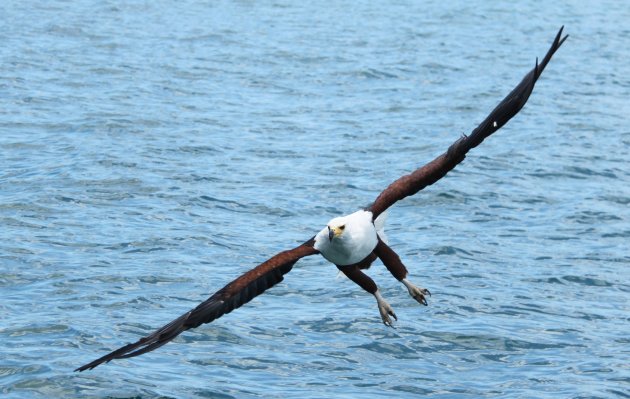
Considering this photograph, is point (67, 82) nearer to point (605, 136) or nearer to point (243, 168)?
point (243, 168)

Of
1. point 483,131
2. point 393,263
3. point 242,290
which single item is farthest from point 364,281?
point 483,131

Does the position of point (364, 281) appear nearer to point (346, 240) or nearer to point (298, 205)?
point (346, 240)

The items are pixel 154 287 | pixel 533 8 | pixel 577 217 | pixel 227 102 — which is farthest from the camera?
pixel 533 8

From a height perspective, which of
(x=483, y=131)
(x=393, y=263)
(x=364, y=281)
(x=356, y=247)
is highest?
(x=483, y=131)

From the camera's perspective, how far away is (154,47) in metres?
34.8

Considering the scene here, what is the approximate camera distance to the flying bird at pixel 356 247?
10.7 metres

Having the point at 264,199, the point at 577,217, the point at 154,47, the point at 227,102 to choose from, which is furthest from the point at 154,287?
the point at 154,47

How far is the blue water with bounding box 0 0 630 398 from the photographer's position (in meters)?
15.0

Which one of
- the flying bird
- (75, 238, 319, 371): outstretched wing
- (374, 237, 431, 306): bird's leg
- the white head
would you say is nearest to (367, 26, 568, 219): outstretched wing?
the flying bird

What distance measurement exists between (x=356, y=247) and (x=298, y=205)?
35.1ft

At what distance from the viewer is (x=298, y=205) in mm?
21531

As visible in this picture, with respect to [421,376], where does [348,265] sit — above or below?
above

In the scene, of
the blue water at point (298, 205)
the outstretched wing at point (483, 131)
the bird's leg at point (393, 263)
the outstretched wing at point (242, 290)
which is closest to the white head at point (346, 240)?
the outstretched wing at point (242, 290)

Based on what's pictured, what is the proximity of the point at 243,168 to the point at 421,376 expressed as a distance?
9559 millimetres
